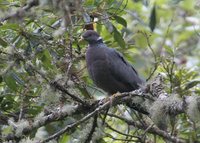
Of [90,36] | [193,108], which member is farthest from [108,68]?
[193,108]

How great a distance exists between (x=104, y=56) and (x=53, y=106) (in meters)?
1.21

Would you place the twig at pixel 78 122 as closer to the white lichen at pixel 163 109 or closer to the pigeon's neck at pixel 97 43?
the white lichen at pixel 163 109

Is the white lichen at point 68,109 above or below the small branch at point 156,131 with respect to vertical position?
above

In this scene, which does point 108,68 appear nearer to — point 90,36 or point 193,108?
point 90,36

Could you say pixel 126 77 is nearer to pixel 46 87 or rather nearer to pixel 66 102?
pixel 66 102

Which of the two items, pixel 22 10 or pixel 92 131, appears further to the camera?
pixel 92 131

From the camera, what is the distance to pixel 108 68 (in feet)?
18.2

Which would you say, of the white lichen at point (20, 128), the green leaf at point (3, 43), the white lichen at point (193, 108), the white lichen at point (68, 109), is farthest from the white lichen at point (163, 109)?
the green leaf at point (3, 43)

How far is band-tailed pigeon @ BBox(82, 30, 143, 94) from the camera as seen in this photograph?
541 cm

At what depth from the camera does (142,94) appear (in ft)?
12.6

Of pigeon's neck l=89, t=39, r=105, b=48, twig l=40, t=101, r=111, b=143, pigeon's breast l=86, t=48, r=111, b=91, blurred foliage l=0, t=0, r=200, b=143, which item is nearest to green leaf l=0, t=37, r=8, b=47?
blurred foliage l=0, t=0, r=200, b=143

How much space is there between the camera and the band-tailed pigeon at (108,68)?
17.7ft

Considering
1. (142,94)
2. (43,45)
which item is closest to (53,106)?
(43,45)

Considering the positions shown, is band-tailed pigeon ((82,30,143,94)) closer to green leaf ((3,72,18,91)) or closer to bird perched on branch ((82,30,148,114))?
bird perched on branch ((82,30,148,114))
